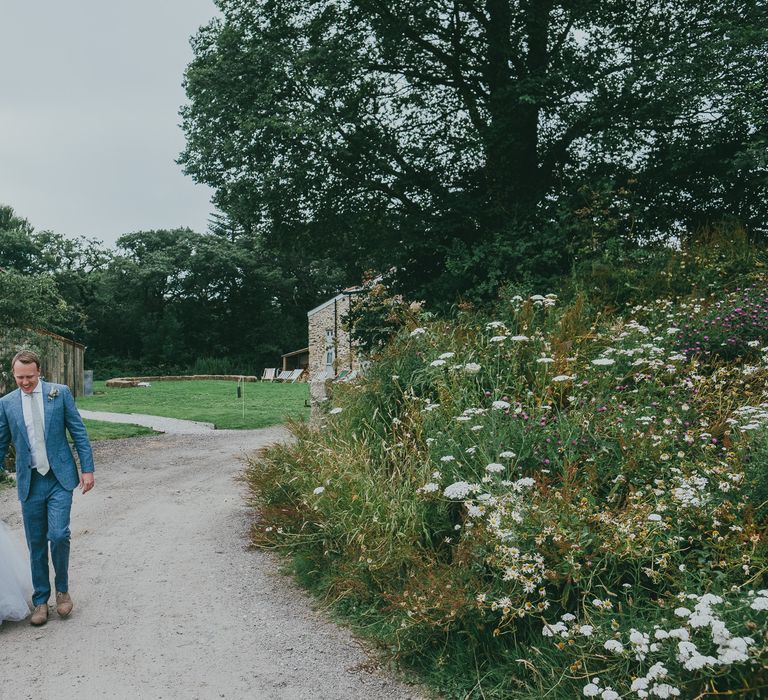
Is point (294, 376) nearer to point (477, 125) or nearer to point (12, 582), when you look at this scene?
point (477, 125)

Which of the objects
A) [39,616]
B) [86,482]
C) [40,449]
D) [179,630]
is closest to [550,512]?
[179,630]

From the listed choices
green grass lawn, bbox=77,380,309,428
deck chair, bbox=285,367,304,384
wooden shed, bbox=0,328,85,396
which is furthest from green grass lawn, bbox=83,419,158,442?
deck chair, bbox=285,367,304,384

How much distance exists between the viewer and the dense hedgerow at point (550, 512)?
10.7 ft

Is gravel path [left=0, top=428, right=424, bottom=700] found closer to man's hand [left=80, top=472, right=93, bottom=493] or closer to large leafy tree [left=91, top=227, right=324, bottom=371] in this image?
man's hand [left=80, top=472, right=93, bottom=493]

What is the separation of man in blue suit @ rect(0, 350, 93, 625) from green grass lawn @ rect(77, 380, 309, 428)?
9.34 m

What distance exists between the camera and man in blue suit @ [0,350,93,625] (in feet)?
16.3

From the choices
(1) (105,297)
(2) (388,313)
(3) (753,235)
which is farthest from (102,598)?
(1) (105,297)

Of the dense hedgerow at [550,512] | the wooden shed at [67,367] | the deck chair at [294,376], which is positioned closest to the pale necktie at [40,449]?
the dense hedgerow at [550,512]

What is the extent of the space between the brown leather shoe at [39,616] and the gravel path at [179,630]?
0.21 ft

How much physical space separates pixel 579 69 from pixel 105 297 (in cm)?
4554

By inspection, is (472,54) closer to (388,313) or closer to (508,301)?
(388,313)

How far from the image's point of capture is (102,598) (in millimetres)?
5297

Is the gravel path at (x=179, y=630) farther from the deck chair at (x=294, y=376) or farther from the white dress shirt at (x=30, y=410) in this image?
the deck chair at (x=294, y=376)

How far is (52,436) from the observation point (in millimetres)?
5102
